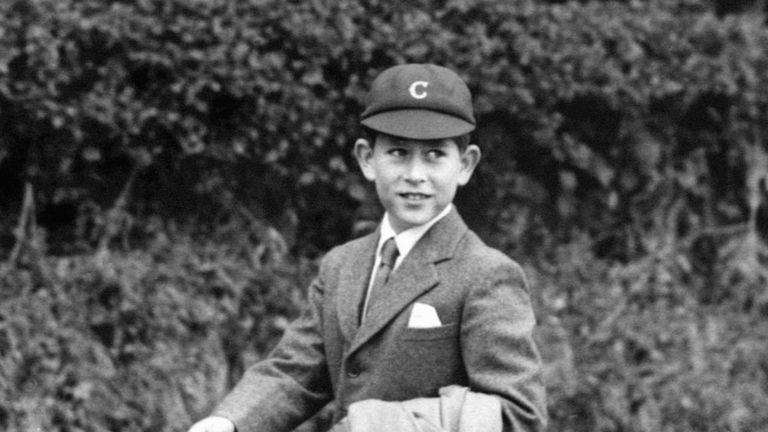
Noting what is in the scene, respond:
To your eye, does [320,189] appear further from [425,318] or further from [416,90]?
[425,318]

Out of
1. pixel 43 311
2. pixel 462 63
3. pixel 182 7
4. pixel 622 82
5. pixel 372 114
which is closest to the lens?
pixel 372 114

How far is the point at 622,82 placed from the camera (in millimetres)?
8211

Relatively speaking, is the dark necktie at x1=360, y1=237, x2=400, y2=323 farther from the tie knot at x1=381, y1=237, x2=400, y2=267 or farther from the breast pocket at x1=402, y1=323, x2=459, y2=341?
the breast pocket at x1=402, y1=323, x2=459, y2=341

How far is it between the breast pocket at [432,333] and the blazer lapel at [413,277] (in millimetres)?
67

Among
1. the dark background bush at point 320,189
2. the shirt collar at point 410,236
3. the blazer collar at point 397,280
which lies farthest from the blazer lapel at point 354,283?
the dark background bush at point 320,189

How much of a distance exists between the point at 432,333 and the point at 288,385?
19.0 inches

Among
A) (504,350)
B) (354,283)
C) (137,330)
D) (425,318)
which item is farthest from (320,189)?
(504,350)

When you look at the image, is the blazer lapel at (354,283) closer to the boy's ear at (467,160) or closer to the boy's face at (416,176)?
the boy's face at (416,176)

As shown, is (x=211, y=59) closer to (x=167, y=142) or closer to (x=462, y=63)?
(x=167, y=142)

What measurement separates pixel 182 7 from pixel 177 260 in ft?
3.79

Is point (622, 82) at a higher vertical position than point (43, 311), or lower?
higher

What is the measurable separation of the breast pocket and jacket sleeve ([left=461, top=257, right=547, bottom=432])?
4cm

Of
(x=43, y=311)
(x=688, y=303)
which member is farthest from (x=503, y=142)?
(x=43, y=311)

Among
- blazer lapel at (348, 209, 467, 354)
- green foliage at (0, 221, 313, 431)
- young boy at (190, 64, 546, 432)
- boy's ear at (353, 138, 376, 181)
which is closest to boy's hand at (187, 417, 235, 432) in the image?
young boy at (190, 64, 546, 432)
